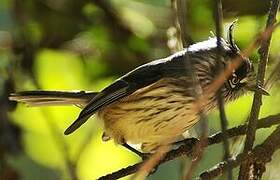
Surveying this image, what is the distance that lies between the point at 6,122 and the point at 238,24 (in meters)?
0.90

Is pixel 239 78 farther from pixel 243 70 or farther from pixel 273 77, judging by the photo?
pixel 273 77

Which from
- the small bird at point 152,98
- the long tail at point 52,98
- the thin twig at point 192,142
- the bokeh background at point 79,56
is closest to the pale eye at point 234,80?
the small bird at point 152,98

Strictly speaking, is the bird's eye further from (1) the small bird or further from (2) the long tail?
(2) the long tail

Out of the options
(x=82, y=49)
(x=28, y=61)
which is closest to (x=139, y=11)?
(x=82, y=49)

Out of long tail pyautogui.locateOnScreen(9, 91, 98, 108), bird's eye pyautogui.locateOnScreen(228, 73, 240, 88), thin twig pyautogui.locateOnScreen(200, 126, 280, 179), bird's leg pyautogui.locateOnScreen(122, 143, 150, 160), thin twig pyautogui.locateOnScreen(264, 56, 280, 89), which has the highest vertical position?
bird's eye pyautogui.locateOnScreen(228, 73, 240, 88)

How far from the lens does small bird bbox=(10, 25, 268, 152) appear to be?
2.68 m

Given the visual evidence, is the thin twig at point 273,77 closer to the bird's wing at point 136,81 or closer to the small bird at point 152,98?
the small bird at point 152,98

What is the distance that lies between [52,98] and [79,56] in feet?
1.70

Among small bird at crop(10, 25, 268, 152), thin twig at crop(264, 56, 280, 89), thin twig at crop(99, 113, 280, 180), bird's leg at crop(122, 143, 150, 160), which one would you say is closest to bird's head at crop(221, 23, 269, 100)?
small bird at crop(10, 25, 268, 152)

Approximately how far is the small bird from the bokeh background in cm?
7

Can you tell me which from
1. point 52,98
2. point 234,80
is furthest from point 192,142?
point 52,98

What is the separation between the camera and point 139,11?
3213 millimetres

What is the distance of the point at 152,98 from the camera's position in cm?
279

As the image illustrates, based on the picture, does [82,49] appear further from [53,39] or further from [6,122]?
[6,122]
